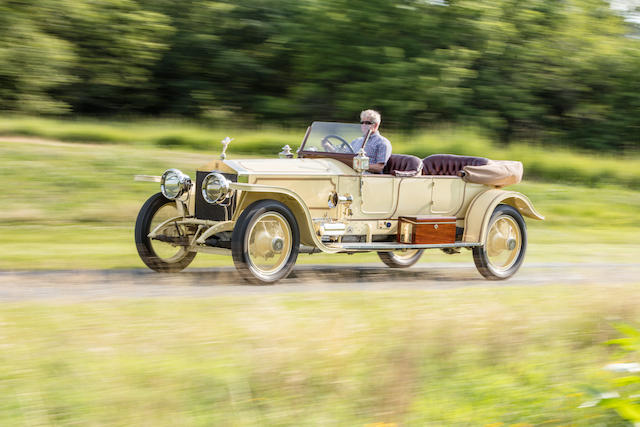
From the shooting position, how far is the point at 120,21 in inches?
993

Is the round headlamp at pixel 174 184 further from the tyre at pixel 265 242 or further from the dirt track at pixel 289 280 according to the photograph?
the tyre at pixel 265 242

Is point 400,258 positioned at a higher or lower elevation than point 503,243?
lower

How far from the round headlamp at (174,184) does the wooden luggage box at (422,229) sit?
2.33m

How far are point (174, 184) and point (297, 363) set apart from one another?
3593mm

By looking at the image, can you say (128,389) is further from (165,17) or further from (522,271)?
(165,17)

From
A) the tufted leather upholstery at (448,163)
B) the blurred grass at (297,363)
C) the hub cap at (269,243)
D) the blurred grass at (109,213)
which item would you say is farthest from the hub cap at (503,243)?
the hub cap at (269,243)

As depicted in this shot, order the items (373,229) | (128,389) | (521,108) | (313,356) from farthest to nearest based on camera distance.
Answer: (521,108) → (373,229) → (313,356) → (128,389)

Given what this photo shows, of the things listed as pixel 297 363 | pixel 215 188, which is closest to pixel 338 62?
pixel 215 188

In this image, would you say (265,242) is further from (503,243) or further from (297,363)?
(503,243)

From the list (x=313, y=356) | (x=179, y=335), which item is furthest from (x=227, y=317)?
(x=313, y=356)

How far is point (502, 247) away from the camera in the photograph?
904cm

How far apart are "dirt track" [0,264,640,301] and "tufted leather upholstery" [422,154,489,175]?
1.20 meters

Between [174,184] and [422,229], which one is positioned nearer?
[174,184]

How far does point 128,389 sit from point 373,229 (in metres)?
4.62
